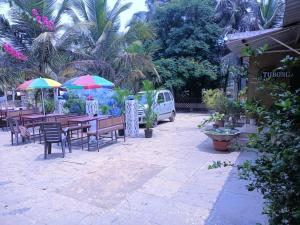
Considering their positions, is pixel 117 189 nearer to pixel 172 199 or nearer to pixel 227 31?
pixel 172 199

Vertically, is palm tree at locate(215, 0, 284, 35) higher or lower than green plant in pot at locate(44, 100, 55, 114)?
higher

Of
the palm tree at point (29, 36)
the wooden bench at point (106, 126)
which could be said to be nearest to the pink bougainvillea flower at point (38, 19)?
the palm tree at point (29, 36)

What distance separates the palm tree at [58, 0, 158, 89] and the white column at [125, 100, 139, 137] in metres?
5.00

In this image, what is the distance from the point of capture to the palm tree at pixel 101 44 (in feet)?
47.3

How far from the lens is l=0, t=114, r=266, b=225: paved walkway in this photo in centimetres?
372

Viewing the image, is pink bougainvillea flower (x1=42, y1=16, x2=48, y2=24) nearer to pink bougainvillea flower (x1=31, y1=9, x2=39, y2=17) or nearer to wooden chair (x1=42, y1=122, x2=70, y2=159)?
pink bougainvillea flower (x1=31, y1=9, x2=39, y2=17)

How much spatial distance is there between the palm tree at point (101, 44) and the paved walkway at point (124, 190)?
780 cm

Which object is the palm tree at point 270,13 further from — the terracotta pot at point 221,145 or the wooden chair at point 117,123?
the wooden chair at point 117,123

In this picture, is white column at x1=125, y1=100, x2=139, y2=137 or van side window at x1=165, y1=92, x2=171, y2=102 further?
van side window at x1=165, y1=92, x2=171, y2=102

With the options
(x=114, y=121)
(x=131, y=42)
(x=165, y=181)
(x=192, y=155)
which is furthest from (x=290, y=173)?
(x=131, y=42)

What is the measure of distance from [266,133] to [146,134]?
7664mm

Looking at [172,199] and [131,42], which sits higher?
[131,42]

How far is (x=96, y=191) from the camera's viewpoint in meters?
Result: 4.67

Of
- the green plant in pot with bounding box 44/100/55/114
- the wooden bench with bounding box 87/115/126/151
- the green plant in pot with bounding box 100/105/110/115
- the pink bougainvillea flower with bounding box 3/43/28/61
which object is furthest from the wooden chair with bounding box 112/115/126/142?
the pink bougainvillea flower with bounding box 3/43/28/61
